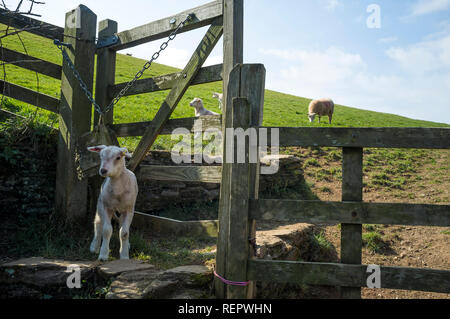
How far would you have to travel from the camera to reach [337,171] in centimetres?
1002

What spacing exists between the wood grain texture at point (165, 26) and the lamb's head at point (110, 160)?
1841 millimetres

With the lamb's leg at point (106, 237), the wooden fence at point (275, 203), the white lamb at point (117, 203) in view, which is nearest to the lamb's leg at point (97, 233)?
the white lamb at point (117, 203)

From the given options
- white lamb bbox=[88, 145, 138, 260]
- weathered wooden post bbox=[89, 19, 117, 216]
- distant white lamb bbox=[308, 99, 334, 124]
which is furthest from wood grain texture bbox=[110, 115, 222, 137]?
distant white lamb bbox=[308, 99, 334, 124]

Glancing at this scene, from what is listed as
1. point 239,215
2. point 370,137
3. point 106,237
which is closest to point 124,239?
point 106,237

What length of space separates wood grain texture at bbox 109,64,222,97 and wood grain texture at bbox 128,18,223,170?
0.29 feet

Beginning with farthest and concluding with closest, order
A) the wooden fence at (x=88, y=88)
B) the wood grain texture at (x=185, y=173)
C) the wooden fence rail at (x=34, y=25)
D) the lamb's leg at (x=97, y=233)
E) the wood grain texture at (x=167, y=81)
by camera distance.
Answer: the wooden fence rail at (x=34, y=25) → the wooden fence at (x=88, y=88) → the lamb's leg at (x=97, y=233) → the wood grain texture at (x=167, y=81) → the wood grain texture at (x=185, y=173)

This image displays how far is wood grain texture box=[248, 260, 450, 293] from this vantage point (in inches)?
105

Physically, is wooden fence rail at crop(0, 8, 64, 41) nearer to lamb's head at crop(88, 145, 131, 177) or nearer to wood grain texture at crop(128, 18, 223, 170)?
wood grain texture at crop(128, 18, 223, 170)

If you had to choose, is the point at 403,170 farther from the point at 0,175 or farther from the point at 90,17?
the point at 0,175

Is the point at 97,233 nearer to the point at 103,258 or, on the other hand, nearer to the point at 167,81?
the point at 103,258

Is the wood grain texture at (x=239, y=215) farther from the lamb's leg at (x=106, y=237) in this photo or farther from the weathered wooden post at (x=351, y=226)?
the lamb's leg at (x=106, y=237)

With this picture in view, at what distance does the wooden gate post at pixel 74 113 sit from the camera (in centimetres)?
519

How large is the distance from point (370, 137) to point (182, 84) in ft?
8.39
